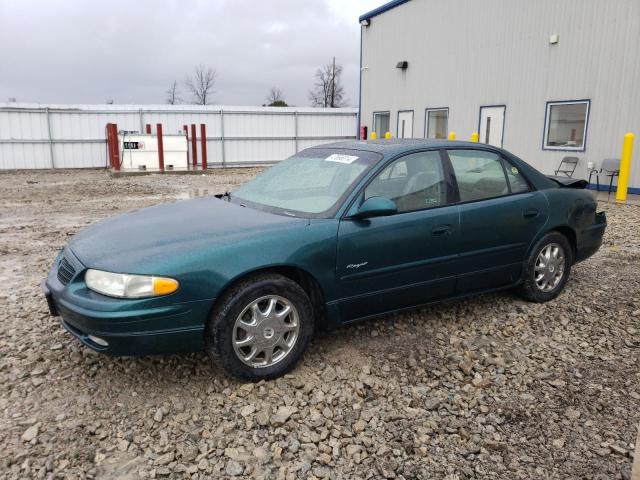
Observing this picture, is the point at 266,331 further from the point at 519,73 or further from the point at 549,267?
the point at 519,73

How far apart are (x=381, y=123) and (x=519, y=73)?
732 centimetres

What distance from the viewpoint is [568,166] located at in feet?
44.2

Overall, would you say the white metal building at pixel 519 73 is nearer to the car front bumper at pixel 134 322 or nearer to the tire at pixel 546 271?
the tire at pixel 546 271

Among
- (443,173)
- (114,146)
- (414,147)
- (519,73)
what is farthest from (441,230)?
(114,146)

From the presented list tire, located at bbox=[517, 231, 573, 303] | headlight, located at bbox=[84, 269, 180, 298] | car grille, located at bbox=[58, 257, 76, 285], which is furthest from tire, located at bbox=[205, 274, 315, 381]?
tire, located at bbox=[517, 231, 573, 303]

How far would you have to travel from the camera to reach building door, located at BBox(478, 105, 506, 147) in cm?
1525

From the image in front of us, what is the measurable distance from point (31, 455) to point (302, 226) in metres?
2.00

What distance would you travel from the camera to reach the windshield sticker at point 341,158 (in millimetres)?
4105

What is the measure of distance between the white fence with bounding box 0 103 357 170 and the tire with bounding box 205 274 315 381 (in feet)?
66.9

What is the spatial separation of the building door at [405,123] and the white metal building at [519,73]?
36mm

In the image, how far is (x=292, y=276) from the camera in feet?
11.7

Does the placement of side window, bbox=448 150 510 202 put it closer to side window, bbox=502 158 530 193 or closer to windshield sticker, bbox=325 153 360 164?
side window, bbox=502 158 530 193

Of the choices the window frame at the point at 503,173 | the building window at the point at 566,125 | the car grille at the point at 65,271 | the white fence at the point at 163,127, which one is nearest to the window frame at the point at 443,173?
the window frame at the point at 503,173

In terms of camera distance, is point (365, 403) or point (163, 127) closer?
point (365, 403)
